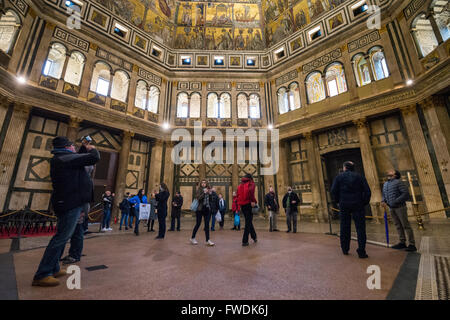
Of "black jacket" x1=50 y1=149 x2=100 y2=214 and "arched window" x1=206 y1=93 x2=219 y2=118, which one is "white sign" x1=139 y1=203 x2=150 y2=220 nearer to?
"black jacket" x1=50 y1=149 x2=100 y2=214

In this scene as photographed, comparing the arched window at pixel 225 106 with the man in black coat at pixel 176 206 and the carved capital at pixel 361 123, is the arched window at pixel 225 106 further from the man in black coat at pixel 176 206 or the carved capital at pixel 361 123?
the man in black coat at pixel 176 206

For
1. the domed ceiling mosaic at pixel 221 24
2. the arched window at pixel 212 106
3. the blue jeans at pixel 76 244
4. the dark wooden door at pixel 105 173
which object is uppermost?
the domed ceiling mosaic at pixel 221 24

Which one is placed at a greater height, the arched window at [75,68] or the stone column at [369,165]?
the arched window at [75,68]

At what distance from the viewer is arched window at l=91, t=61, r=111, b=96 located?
12.7 meters

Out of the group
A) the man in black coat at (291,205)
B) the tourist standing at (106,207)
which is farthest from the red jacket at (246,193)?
the tourist standing at (106,207)

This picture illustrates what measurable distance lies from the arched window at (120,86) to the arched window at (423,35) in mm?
17406

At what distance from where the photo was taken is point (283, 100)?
1570cm

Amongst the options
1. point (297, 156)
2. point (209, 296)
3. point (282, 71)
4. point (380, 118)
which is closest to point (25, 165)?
point (209, 296)

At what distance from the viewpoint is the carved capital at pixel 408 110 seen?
9891 millimetres

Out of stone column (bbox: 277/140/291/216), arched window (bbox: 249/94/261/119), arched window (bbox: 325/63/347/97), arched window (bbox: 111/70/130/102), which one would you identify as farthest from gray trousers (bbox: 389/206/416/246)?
arched window (bbox: 111/70/130/102)

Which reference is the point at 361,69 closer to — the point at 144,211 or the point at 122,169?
the point at 144,211

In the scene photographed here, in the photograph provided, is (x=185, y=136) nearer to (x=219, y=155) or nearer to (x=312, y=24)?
(x=219, y=155)

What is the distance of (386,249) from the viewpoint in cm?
419

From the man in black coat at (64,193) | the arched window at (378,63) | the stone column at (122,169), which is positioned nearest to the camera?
the man in black coat at (64,193)
